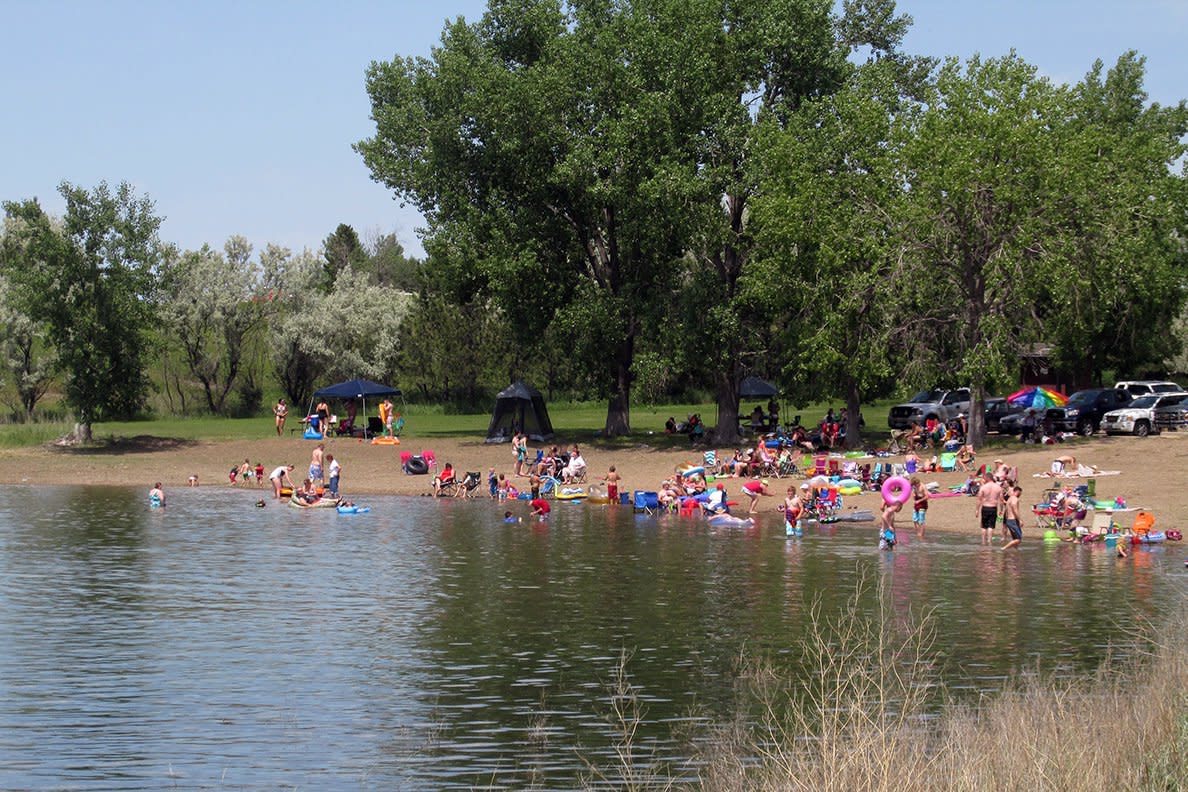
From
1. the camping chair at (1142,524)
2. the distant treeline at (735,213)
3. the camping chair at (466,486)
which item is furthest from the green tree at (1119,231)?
the camping chair at (466,486)

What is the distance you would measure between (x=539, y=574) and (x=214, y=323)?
188 feet

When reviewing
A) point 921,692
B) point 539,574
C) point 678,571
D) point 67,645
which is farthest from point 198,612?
point 921,692

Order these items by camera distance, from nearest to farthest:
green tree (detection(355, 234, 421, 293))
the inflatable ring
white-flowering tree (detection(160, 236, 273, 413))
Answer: the inflatable ring < white-flowering tree (detection(160, 236, 273, 413)) < green tree (detection(355, 234, 421, 293))

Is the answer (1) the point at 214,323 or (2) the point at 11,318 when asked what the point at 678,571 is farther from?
(1) the point at 214,323

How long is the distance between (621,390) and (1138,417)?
788 inches

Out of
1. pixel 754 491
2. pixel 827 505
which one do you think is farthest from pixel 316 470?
pixel 827 505

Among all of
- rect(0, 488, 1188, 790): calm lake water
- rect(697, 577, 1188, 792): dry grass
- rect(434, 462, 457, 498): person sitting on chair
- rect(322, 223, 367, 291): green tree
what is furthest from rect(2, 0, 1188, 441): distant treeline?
rect(322, 223, 367, 291): green tree

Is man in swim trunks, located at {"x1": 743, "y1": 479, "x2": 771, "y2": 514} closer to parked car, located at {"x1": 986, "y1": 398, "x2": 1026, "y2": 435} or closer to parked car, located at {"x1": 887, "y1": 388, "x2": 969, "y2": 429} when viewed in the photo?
parked car, located at {"x1": 986, "y1": 398, "x2": 1026, "y2": 435}

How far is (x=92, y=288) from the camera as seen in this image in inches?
2190

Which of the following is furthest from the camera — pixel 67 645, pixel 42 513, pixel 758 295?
pixel 758 295

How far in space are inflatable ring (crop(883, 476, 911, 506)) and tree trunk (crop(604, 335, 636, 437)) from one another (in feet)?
79.5

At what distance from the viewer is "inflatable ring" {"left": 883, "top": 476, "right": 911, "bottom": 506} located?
32.2 m

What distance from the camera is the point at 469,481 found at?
4553cm

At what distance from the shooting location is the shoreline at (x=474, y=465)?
38344 millimetres
